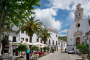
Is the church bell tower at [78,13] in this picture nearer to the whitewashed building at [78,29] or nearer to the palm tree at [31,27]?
the whitewashed building at [78,29]

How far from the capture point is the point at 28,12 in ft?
24.4

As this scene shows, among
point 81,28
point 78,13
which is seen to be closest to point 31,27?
point 81,28

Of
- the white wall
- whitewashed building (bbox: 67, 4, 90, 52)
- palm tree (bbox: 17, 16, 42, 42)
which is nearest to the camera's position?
palm tree (bbox: 17, 16, 42, 42)

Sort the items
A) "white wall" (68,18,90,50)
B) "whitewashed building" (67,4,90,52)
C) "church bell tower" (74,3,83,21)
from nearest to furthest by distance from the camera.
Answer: "white wall" (68,18,90,50) → "whitewashed building" (67,4,90,52) → "church bell tower" (74,3,83,21)

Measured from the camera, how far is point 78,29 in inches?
1478

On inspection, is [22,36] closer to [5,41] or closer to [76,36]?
[5,41]

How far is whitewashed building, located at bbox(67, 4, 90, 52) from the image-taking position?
115ft

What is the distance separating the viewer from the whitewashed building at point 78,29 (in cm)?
3511

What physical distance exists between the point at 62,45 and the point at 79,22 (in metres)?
25.9

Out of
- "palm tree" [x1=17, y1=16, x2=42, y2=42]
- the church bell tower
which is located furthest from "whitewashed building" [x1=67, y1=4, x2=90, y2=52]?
"palm tree" [x1=17, y1=16, x2=42, y2=42]

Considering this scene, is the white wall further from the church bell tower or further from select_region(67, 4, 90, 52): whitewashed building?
the church bell tower

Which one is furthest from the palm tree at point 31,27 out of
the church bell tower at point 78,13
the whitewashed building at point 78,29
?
the church bell tower at point 78,13

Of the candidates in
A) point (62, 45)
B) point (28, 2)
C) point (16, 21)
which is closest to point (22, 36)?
point (16, 21)

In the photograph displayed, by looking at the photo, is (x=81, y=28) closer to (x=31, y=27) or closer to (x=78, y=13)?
(x=78, y=13)
